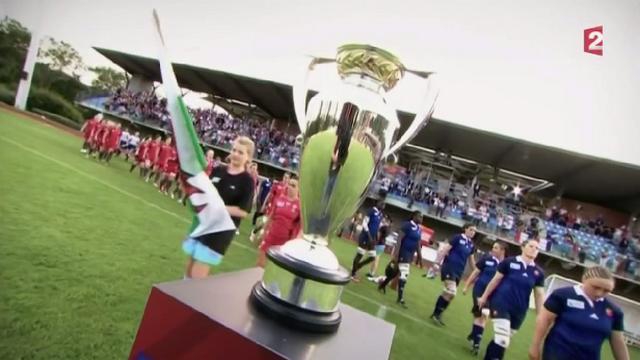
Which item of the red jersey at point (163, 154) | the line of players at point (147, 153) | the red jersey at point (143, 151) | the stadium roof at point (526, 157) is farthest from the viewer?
the stadium roof at point (526, 157)

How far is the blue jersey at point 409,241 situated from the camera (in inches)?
281

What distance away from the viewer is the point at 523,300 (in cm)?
479

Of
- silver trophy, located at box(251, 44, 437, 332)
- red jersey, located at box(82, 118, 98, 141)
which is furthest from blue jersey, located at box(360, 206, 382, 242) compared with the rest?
red jersey, located at box(82, 118, 98, 141)

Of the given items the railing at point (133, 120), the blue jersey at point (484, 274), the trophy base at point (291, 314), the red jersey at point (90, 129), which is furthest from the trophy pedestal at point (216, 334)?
the railing at point (133, 120)

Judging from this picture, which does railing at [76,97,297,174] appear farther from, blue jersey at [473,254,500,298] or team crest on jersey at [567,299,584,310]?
team crest on jersey at [567,299,584,310]

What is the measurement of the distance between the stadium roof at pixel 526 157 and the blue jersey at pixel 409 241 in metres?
7.04

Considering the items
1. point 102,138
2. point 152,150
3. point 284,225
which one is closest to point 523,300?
point 284,225

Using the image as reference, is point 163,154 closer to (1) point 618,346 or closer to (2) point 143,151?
(2) point 143,151

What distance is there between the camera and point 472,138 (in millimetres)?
17250

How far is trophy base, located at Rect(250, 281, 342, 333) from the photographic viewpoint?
0.80 meters

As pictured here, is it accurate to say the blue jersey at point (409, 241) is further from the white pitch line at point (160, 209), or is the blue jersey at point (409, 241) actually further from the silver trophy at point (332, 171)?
the silver trophy at point (332, 171)

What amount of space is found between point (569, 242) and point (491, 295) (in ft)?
51.2

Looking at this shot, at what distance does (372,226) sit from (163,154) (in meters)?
7.26

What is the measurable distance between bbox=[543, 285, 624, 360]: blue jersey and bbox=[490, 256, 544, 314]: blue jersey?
163 cm
